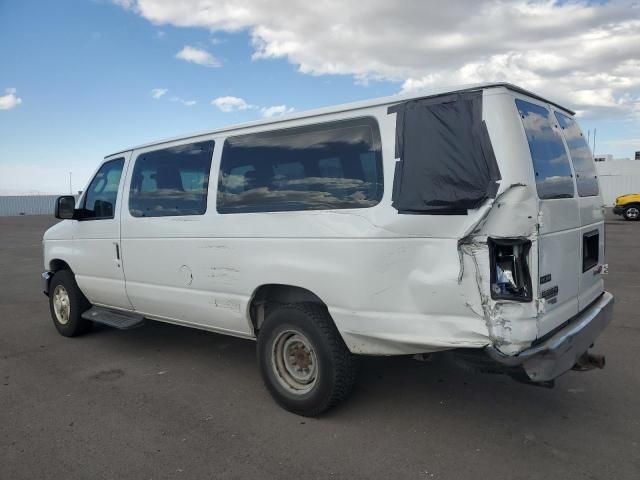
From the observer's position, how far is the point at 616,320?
6.24 m

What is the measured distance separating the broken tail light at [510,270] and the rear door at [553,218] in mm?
112

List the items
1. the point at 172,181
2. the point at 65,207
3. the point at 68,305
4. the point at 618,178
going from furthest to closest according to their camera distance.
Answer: the point at 618,178
the point at 68,305
the point at 65,207
the point at 172,181

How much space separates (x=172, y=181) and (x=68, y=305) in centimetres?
246

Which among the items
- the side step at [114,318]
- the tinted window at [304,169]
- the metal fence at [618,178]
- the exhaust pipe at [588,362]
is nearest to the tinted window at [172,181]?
the tinted window at [304,169]

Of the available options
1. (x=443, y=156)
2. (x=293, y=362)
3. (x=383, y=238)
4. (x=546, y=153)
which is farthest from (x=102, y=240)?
(x=546, y=153)

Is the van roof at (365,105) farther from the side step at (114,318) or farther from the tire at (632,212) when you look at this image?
the tire at (632,212)

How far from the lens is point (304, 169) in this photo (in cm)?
372

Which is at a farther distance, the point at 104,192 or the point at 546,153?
the point at 104,192

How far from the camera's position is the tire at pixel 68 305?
5.93 m

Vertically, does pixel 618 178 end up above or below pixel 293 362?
above

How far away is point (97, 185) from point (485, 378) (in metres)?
4.48

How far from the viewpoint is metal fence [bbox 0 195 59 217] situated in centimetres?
4094

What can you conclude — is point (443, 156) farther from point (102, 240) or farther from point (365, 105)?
point (102, 240)

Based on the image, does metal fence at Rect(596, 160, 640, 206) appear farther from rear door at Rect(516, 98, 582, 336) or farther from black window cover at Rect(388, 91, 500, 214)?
black window cover at Rect(388, 91, 500, 214)
